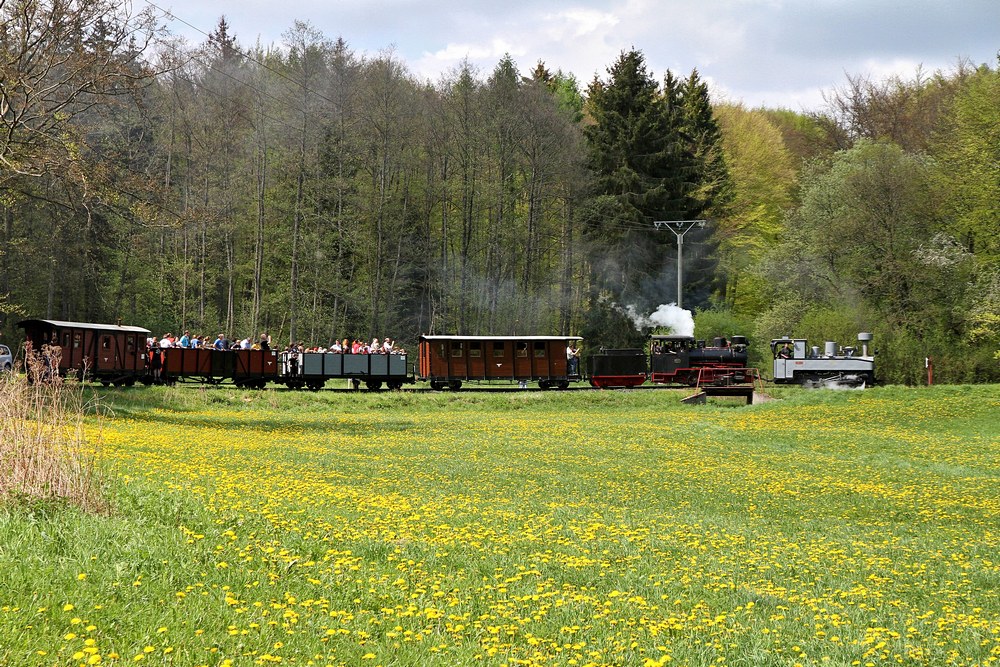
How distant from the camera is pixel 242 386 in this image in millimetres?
44844

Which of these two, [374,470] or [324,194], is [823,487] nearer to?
[374,470]

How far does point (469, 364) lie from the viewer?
160 ft

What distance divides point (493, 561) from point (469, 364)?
38.5 meters

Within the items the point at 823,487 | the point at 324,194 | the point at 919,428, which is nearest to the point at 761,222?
the point at 324,194

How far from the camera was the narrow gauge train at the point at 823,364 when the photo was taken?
161 ft

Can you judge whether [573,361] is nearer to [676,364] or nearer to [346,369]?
[676,364]

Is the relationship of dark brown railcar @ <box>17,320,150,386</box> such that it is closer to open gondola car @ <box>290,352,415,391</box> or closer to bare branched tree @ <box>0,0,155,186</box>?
open gondola car @ <box>290,352,415,391</box>

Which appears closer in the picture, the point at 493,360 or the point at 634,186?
the point at 493,360

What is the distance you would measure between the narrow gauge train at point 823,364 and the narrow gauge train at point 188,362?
20.1 m

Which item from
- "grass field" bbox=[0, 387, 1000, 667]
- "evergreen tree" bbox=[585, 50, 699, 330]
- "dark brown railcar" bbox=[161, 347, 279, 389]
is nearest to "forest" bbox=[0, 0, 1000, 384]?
"evergreen tree" bbox=[585, 50, 699, 330]

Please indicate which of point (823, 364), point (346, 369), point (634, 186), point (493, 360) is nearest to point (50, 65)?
point (346, 369)

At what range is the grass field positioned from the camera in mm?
7156

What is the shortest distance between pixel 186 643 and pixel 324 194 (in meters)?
54.7

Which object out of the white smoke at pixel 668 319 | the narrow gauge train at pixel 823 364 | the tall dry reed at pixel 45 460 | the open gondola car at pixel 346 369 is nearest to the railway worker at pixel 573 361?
the white smoke at pixel 668 319
